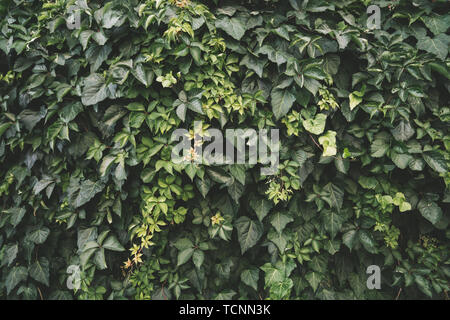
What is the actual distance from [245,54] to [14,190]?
5.66 feet

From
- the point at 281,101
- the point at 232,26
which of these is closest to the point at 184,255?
the point at 281,101

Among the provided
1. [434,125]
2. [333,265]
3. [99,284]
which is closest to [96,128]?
[99,284]

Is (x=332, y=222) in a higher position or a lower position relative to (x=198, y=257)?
higher

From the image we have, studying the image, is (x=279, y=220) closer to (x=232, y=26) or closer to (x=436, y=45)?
(x=232, y=26)

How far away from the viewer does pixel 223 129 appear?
1840mm

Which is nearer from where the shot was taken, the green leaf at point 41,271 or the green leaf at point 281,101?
the green leaf at point 281,101

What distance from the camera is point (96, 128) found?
1.99m

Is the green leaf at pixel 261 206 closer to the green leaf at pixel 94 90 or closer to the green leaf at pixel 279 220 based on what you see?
the green leaf at pixel 279 220

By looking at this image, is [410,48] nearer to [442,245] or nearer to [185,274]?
[442,245]

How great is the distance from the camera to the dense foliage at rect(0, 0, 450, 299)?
177 centimetres

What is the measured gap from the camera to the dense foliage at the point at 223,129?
5.81ft

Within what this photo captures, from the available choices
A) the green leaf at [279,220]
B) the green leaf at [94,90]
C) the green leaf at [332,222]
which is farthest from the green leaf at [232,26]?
the green leaf at [332,222]

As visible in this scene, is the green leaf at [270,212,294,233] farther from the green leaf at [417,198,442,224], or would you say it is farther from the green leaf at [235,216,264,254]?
the green leaf at [417,198,442,224]

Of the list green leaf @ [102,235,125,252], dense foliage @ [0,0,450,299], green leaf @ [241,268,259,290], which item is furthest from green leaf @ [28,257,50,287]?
green leaf @ [241,268,259,290]
